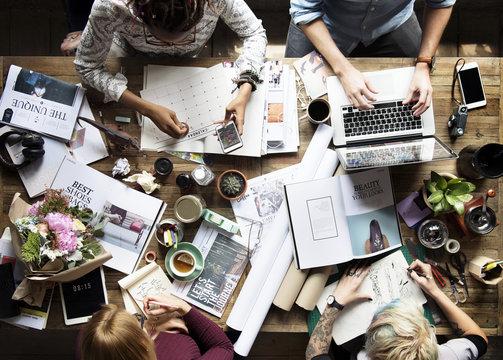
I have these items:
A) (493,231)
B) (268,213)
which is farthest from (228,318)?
(493,231)

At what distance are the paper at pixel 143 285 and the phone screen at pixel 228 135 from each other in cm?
49

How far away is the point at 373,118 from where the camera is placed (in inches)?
67.1

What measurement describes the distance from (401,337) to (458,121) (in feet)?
2.51

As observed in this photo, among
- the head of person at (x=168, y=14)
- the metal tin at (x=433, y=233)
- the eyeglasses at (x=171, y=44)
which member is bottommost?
the metal tin at (x=433, y=233)

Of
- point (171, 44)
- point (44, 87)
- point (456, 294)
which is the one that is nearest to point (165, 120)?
point (171, 44)

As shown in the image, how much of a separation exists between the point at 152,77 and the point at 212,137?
0.31 m

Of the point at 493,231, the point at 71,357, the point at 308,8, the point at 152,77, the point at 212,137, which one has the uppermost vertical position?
the point at 308,8

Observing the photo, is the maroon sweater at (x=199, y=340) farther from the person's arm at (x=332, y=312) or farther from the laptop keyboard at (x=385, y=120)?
the laptop keyboard at (x=385, y=120)

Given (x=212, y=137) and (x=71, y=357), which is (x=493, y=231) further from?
(x=71, y=357)

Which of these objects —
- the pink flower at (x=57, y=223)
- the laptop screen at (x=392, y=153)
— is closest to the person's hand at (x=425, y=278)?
the laptop screen at (x=392, y=153)

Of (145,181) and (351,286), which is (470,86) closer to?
(351,286)

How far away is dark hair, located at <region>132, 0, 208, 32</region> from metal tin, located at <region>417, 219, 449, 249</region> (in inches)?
40.7

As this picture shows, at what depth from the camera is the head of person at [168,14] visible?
1319mm

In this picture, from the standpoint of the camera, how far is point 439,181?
65.2 inches
